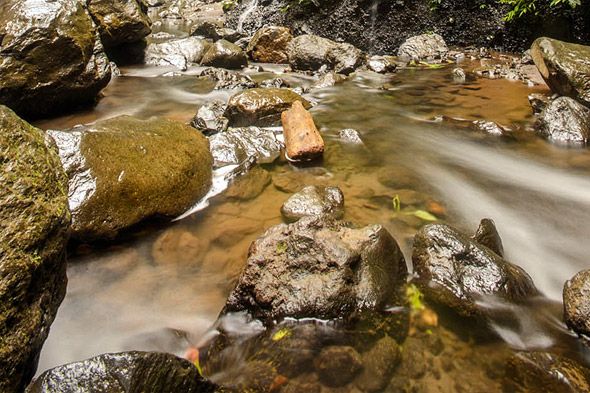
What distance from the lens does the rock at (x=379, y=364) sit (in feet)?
7.73

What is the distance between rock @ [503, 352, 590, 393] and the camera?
228cm

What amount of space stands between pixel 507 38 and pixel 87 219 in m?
12.3

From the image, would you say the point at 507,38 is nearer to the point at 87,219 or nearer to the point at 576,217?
the point at 576,217

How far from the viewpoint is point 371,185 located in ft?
15.8

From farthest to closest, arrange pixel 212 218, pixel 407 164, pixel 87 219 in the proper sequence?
pixel 407 164
pixel 212 218
pixel 87 219

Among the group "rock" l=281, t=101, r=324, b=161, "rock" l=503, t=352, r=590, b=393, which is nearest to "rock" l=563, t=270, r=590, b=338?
"rock" l=503, t=352, r=590, b=393

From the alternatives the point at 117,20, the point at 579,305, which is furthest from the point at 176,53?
the point at 579,305

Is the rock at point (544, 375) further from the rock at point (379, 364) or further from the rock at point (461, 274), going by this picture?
the rock at point (379, 364)

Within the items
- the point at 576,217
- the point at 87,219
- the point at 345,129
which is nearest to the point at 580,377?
the point at 576,217

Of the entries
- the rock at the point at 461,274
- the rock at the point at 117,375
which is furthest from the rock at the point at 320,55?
the rock at the point at 117,375

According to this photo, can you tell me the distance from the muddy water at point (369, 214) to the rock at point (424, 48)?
13.4ft

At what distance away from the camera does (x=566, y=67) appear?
658cm

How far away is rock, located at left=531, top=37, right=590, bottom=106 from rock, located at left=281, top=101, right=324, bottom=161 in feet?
14.7

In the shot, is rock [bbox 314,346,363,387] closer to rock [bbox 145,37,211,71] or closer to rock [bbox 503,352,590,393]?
rock [bbox 503,352,590,393]
